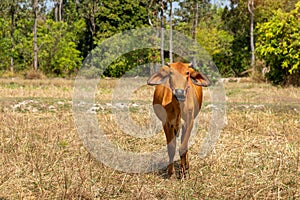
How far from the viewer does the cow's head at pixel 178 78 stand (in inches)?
195

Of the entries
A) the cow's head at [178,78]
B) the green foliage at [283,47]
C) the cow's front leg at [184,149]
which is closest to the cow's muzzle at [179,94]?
the cow's head at [178,78]

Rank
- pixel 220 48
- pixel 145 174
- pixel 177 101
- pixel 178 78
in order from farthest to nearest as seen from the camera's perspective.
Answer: pixel 220 48, pixel 145 174, pixel 177 101, pixel 178 78

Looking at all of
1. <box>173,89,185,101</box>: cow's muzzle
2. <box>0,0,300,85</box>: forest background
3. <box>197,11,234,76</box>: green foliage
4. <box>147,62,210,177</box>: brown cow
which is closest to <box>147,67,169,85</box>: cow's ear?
<box>147,62,210,177</box>: brown cow

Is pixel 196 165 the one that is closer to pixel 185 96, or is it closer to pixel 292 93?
pixel 185 96

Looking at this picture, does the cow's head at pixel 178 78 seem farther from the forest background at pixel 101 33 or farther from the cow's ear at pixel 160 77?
the forest background at pixel 101 33

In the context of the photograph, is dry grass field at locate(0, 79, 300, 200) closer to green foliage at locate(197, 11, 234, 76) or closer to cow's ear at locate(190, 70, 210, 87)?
cow's ear at locate(190, 70, 210, 87)

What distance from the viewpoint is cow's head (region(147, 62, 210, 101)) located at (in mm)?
4961

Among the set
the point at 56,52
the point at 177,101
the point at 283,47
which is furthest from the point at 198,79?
the point at 56,52

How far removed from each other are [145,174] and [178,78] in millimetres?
1280

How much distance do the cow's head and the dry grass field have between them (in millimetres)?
1041

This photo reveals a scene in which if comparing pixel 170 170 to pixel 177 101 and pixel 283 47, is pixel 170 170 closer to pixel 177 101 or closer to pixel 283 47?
pixel 177 101

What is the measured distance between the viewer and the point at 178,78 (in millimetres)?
5016

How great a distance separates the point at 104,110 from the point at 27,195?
23.0ft

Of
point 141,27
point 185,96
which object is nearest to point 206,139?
point 185,96
